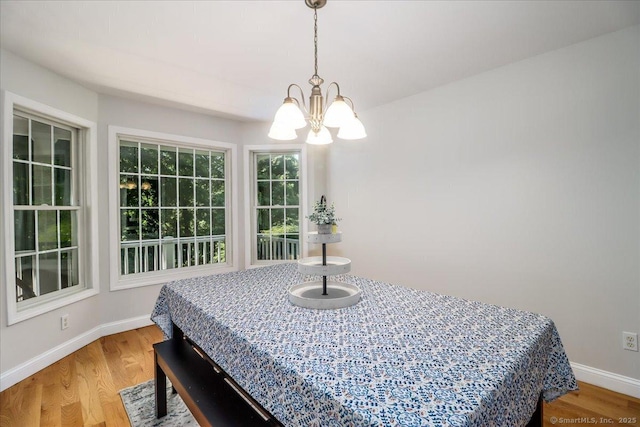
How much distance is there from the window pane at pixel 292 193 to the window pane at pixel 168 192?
4.42ft

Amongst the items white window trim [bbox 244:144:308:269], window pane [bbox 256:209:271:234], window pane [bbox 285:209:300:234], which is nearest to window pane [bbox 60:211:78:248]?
white window trim [bbox 244:144:308:269]

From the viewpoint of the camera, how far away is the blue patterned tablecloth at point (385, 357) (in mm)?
820

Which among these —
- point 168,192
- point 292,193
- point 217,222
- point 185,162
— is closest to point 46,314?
point 168,192

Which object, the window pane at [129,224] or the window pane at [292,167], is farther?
the window pane at [292,167]

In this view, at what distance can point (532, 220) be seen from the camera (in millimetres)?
2469

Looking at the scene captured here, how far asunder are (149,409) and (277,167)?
9.35 ft

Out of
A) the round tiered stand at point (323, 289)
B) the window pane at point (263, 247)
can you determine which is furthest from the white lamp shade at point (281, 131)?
the window pane at point (263, 247)

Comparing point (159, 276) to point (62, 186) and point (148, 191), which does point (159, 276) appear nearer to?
point (148, 191)

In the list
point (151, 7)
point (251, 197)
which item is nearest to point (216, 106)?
point (251, 197)

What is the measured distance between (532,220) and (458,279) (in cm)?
81

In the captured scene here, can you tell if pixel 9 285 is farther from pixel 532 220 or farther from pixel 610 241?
pixel 610 241

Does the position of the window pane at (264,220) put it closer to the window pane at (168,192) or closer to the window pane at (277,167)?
the window pane at (277,167)

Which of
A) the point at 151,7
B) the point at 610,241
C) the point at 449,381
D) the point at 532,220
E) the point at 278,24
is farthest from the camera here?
the point at 532,220

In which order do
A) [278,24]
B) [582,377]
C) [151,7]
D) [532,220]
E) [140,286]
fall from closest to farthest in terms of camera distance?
1. [151,7]
2. [278,24]
3. [582,377]
4. [532,220]
5. [140,286]
